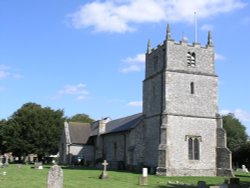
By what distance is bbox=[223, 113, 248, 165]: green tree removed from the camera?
213ft

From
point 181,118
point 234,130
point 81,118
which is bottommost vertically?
point 181,118

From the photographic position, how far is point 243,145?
63.9 metres

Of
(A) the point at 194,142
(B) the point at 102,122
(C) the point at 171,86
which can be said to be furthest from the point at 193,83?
(B) the point at 102,122

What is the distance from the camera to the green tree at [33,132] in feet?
202

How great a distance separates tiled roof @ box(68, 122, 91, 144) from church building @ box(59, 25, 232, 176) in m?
16.6

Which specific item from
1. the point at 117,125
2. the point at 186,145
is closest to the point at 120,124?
the point at 117,125

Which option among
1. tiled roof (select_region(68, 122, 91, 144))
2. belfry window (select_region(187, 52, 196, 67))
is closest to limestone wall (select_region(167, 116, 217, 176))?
belfry window (select_region(187, 52, 196, 67))

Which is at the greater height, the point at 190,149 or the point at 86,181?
the point at 190,149

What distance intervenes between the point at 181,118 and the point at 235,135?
42.0 metres

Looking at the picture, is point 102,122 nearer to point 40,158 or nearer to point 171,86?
point 40,158

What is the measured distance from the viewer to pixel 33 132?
61.3 meters

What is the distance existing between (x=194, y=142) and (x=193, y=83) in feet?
18.8

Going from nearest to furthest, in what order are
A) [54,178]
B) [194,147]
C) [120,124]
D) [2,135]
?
[54,178] → [194,147] → [120,124] → [2,135]

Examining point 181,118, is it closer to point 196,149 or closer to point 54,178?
point 196,149
